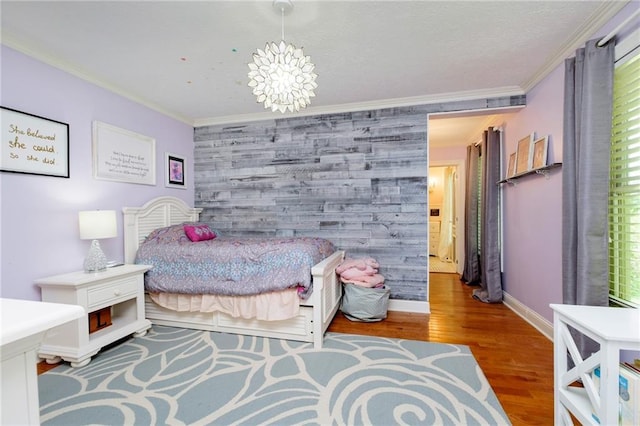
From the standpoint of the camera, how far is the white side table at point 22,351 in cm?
67

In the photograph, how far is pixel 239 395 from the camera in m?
1.69

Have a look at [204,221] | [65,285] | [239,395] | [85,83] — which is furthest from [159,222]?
[239,395]

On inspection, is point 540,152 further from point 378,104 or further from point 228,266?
point 228,266

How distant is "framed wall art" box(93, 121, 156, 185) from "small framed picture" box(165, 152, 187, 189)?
0.22 m

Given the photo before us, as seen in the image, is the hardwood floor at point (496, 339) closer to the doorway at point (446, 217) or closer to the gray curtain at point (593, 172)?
the gray curtain at point (593, 172)

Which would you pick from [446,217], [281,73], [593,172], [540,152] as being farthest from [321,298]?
[446,217]

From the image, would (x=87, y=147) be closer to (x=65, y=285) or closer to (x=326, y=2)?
(x=65, y=285)

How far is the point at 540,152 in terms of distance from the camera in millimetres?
2508

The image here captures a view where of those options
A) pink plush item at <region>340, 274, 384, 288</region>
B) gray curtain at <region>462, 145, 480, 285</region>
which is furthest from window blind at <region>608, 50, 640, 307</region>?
gray curtain at <region>462, 145, 480, 285</region>

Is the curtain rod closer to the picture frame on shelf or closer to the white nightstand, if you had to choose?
the picture frame on shelf

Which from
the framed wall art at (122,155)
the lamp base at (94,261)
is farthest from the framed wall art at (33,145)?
the lamp base at (94,261)

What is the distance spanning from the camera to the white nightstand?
2018 millimetres

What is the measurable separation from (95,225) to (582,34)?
3.98m

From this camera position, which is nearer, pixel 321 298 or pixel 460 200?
pixel 321 298
